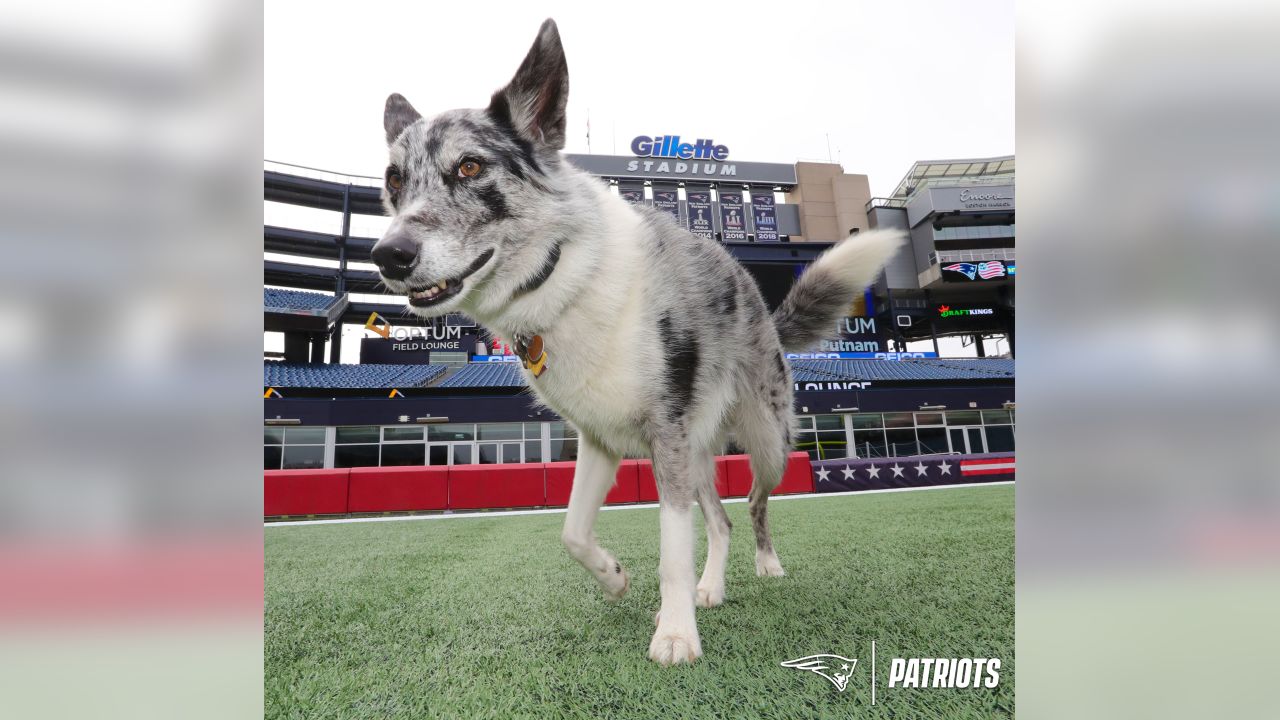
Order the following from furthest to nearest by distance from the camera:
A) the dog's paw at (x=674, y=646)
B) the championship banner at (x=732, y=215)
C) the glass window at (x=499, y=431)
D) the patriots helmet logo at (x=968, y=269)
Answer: the championship banner at (x=732, y=215), the glass window at (x=499, y=431), the patriots helmet logo at (x=968, y=269), the dog's paw at (x=674, y=646)

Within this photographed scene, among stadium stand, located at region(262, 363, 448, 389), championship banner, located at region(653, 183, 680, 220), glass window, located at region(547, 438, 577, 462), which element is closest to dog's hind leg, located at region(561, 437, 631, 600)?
stadium stand, located at region(262, 363, 448, 389)

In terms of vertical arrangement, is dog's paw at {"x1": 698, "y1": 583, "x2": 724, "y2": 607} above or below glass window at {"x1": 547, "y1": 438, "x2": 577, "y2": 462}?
above

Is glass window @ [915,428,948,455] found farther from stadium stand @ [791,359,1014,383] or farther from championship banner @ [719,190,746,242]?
championship banner @ [719,190,746,242]

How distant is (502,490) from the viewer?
762 cm

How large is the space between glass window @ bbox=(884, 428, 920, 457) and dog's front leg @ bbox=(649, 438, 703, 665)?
10.9 metres

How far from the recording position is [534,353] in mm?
1315

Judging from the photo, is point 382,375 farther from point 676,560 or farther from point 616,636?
point 676,560

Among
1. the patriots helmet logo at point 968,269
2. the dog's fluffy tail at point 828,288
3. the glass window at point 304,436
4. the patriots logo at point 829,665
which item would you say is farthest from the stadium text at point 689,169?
the patriots logo at point 829,665

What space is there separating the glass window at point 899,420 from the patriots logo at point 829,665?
11003 millimetres

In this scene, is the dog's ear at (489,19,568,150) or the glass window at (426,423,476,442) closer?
the dog's ear at (489,19,568,150)

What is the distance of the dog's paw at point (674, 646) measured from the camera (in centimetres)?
120

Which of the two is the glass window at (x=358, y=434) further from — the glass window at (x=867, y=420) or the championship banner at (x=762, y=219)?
the glass window at (x=867, y=420)

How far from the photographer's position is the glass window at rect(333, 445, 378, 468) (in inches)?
369
